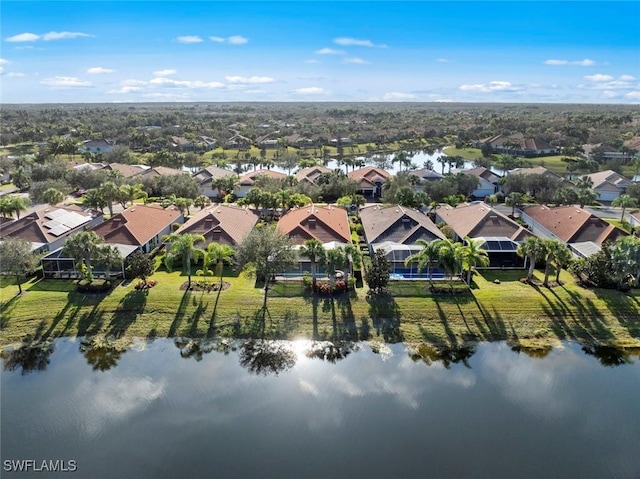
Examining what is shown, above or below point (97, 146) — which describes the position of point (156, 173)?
below

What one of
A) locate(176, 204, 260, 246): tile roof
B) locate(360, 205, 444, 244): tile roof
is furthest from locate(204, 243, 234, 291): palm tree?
locate(360, 205, 444, 244): tile roof

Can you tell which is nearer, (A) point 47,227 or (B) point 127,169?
(A) point 47,227

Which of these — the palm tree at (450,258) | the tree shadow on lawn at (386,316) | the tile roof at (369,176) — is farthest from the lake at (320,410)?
the tile roof at (369,176)

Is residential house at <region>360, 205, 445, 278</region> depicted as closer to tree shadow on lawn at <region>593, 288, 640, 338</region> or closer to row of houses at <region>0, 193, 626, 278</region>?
row of houses at <region>0, 193, 626, 278</region>

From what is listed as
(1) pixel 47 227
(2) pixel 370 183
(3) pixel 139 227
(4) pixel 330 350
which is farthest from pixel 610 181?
(1) pixel 47 227

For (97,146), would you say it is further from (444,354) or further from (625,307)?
(625,307)

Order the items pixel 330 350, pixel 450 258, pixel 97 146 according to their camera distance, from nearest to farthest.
→ pixel 330 350
pixel 450 258
pixel 97 146

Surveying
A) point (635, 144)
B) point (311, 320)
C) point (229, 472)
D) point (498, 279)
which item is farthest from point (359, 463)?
point (635, 144)
